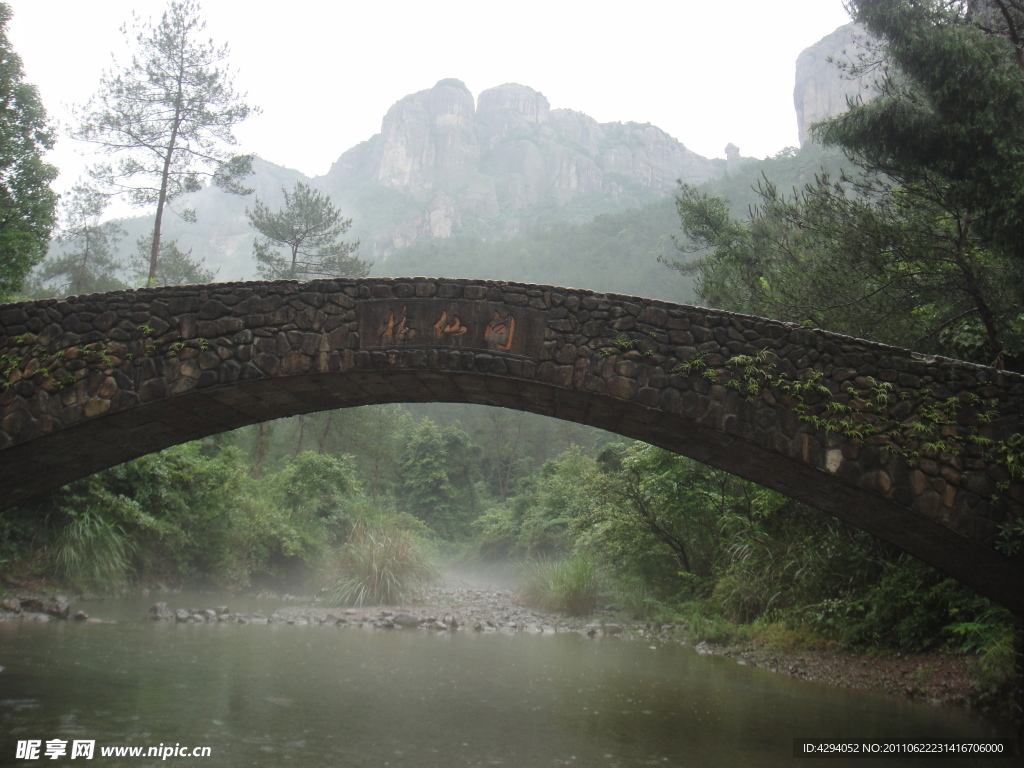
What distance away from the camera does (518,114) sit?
101 m

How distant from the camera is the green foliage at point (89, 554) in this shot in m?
10.1

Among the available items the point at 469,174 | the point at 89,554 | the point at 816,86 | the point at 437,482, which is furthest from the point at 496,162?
the point at 89,554

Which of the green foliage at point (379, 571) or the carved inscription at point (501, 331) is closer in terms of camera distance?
the carved inscription at point (501, 331)

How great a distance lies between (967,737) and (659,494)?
6.30m

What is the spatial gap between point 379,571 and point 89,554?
15.5 feet

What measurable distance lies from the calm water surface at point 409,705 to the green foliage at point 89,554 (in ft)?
6.94

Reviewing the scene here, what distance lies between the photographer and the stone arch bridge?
16.8ft

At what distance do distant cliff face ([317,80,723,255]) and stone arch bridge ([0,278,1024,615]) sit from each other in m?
68.9

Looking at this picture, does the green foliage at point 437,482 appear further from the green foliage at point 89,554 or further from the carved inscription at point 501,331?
the carved inscription at point 501,331

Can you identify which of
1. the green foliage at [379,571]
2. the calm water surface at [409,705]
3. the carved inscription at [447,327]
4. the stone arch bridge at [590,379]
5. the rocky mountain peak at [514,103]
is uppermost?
the rocky mountain peak at [514,103]

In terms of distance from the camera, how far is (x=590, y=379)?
5.45 meters

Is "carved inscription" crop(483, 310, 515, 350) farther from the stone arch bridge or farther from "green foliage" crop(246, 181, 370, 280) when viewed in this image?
"green foliage" crop(246, 181, 370, 280)

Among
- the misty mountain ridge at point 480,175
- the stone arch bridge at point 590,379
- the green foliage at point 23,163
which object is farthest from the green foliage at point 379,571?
the misty mountain ridge at point 480,175

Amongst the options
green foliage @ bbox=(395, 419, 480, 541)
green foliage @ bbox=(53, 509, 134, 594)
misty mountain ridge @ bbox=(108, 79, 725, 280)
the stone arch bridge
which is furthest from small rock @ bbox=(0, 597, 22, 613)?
misty mountain ridge @ bbox=(108, 79, 725, 280)
